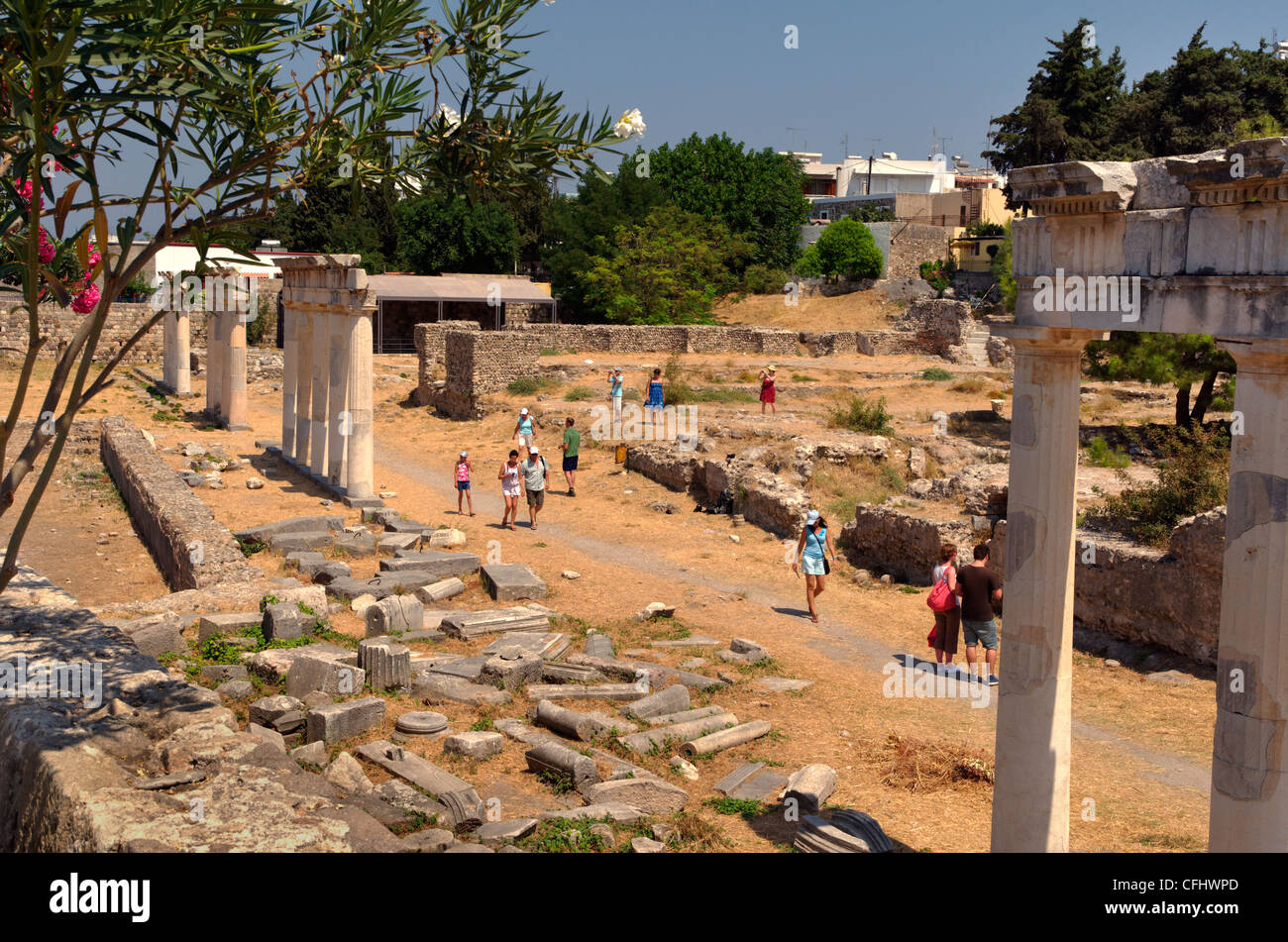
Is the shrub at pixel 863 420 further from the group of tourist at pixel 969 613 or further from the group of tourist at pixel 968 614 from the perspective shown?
the group of tourist at pixel 969 613

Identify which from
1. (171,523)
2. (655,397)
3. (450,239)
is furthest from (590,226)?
(171,523)

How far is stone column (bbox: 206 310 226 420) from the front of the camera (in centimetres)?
2677

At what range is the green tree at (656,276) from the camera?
4362 centimetres

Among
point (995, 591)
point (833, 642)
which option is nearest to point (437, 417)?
point (833, 642)

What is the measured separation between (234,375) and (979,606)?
20.3 m

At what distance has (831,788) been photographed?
8.15m

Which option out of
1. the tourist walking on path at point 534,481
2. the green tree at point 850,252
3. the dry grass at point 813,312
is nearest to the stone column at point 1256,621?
the tourist walking on path at point 534,481

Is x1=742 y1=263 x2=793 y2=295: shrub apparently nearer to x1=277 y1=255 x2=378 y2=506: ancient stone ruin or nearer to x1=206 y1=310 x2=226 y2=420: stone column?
x1=206 y1=310 x2=226 y2=420: stone column

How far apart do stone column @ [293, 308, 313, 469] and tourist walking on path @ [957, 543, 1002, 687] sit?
14.6 meters

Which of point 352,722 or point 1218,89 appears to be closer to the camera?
point 352,722

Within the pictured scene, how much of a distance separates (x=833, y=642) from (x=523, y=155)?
7.21m

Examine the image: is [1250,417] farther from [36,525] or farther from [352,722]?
[36,525]

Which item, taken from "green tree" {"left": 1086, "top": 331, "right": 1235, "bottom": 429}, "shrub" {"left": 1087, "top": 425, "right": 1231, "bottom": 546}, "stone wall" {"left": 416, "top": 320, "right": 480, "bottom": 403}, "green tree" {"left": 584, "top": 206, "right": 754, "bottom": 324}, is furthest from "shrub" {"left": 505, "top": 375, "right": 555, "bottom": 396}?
"shrub" {"left": 1087, "top": 425, "right": 1231, "bottom": 546}

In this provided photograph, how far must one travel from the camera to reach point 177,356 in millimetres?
31188
